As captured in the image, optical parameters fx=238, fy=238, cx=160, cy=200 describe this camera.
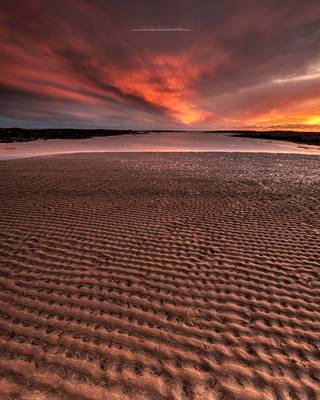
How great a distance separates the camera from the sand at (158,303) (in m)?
3.15

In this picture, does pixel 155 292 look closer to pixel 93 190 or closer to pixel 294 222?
pixel 294 222

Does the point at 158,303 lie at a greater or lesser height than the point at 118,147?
greater

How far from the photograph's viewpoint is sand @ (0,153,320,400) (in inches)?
124

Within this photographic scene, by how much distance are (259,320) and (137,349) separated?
2.19 meters

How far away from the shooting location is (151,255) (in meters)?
6.29

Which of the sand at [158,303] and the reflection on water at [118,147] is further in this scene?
the reflection on water at [118,147]

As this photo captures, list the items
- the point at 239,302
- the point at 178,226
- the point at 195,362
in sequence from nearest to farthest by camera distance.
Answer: the point at 195,362, the point at 239,302, the point at 178,226

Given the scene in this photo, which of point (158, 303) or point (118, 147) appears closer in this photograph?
point (158, 303)

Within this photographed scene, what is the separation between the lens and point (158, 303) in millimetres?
4520

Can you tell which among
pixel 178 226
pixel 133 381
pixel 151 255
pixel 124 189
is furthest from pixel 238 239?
pixel 124 189

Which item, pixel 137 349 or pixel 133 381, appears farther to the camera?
pixel 137 349

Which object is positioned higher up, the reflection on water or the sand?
the sand

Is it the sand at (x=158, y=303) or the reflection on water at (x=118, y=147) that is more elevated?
the sand at (x=158, y=303)

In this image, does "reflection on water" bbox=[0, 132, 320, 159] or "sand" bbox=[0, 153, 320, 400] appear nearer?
"sand" bbox=[0, 153, 320, 400]
